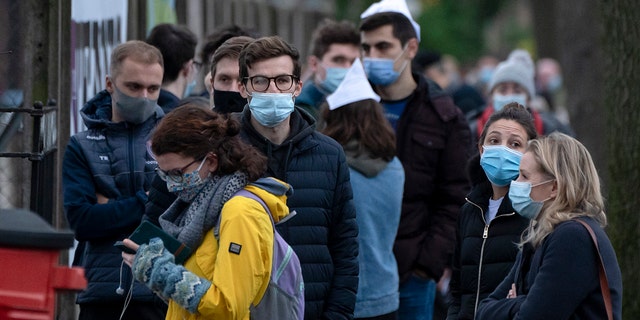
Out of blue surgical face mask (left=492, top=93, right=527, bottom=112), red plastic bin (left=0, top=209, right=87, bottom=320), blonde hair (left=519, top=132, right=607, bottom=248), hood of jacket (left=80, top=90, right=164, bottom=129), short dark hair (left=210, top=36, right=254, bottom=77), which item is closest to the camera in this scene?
red plastic bin (left=0, top=209, right=87, bottom=320)

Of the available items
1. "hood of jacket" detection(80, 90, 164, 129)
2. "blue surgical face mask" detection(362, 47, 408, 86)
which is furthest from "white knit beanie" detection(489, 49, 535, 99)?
"hood of jacket" detection(80, 90, 164, 129)

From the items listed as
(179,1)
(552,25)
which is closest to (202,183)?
(179,1)

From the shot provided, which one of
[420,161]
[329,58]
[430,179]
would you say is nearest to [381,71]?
[329,58]

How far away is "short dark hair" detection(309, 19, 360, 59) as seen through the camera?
8.19 meters

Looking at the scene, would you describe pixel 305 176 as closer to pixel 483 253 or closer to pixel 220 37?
pixel 483 253

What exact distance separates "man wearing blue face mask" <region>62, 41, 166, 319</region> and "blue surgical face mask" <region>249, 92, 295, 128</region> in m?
0.77

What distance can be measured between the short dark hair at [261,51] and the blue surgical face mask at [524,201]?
1185mm

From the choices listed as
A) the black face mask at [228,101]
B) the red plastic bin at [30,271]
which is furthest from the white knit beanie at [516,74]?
the red plastic bin at [30,271]

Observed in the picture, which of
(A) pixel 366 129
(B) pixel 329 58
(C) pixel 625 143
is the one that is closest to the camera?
(A) pixel 366 129

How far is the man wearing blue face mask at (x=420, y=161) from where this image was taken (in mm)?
7270

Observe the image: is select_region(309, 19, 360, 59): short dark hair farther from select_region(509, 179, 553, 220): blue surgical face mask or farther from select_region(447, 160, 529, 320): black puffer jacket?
select_region(509, 179, 553, 220): blue surgical face mask

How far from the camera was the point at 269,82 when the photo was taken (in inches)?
225

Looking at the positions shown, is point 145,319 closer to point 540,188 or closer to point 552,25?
point 540,188

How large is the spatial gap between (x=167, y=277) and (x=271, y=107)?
4.09 ft
